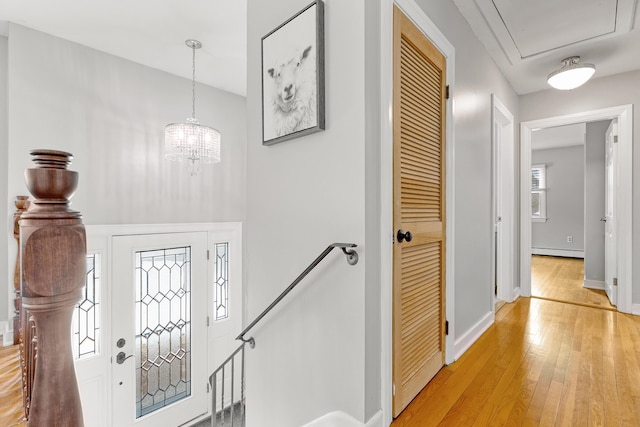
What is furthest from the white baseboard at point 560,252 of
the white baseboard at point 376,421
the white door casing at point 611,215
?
the white baseboard at point 376,421

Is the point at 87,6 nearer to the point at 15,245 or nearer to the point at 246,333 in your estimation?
the point at 15,245

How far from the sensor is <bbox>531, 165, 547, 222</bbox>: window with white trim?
7551 mm

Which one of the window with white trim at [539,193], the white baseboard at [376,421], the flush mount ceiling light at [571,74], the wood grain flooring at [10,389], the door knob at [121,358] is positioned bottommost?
the door knob at [121,358]

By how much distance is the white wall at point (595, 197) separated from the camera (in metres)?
4.29

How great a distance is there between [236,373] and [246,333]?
2661 millimetres

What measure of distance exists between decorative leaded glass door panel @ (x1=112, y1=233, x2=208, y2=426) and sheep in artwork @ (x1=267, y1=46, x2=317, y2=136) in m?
2.45

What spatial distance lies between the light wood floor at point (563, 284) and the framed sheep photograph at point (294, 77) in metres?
3.88

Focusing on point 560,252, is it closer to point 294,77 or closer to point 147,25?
point 294,77

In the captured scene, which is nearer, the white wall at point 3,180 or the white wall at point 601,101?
the white wall at point 3,180

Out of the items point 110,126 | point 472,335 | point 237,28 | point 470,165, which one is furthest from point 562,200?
point 110,126

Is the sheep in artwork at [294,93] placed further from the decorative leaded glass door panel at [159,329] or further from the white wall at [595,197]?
the white wall at [595,197]

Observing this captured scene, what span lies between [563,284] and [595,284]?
355 millimetres

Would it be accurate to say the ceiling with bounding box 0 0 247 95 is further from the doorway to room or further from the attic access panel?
the doorway to room

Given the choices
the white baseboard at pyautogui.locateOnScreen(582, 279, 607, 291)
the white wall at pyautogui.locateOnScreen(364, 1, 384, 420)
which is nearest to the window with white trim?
the white baseboard at pyautogui.locateOnScreen(582, 279, 607, 291)
